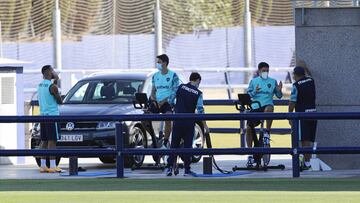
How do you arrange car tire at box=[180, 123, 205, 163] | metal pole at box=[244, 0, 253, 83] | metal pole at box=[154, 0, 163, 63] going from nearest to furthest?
car tire at box=[180, 123, 205, 163] < metal pole at box=[154, 0, 163, 63] < metal pole at box=[244, 0, 253, 83]

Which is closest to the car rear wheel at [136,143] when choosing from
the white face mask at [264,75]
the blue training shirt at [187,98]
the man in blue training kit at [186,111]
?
the man in blue training kit at [186,111]

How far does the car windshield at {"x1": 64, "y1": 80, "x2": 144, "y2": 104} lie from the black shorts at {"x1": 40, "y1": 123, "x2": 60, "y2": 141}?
5.48 feet

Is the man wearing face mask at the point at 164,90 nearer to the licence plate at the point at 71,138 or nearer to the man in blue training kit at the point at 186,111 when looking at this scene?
the licence plate at the point at 71,138

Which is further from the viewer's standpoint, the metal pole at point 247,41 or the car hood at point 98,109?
the metal pole at point 247,41

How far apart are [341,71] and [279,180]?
2.96 metres

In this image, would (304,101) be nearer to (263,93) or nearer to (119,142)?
(263,93)

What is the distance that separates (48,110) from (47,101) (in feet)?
0.51

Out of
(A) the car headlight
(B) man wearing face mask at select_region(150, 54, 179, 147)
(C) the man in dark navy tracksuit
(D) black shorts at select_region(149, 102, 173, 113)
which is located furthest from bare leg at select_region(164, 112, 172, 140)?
(C) the man in dark navy tracksuit

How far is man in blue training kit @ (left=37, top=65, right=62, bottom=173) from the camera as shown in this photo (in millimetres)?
18938

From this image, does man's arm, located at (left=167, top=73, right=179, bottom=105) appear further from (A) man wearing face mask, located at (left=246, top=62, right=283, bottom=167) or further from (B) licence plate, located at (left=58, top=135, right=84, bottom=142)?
(B) licence plate, located at (left=58, top=135, right=84, bottom=142)

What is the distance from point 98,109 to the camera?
1988 centimetres

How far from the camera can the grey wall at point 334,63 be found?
19.0m

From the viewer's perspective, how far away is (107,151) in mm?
17219

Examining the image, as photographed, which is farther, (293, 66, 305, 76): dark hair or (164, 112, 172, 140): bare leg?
(164, 112, 172, 140): bare leg
